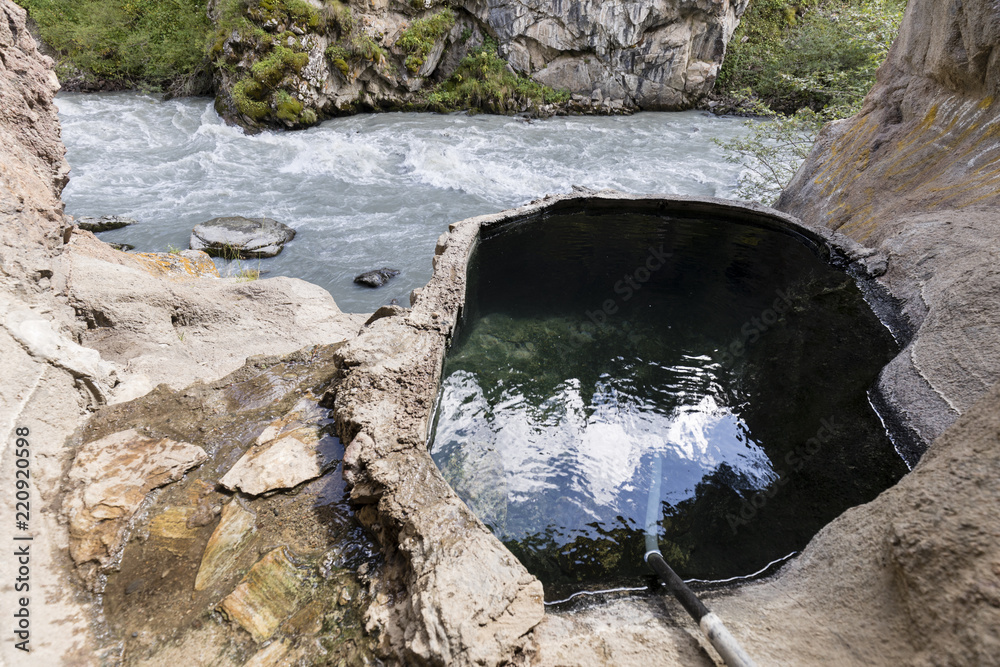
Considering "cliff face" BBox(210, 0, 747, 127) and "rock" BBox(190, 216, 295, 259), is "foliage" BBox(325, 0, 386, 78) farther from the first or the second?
"rock" BBox(190, 216, 295, 259)

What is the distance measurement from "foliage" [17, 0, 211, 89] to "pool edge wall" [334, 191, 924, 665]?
51.4ft

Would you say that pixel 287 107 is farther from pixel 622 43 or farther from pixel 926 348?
pixel 926 348

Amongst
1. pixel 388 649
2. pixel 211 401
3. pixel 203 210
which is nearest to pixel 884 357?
pixel 388 649

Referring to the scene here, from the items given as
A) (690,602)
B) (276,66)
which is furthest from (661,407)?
(276,66)

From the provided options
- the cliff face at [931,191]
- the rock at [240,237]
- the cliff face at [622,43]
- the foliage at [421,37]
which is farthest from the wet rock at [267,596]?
the cliff face at [622,43]

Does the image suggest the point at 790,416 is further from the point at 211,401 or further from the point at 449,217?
the point at 449,217

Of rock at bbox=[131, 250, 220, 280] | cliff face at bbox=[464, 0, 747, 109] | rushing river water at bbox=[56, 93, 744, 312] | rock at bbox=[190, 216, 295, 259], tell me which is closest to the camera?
rock at bbox=[131, 250, 220, 280]

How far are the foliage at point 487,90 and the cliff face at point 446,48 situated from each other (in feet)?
1.21

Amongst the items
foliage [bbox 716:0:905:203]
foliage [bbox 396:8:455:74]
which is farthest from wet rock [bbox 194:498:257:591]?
foliage [bbox 396:8:455:74]

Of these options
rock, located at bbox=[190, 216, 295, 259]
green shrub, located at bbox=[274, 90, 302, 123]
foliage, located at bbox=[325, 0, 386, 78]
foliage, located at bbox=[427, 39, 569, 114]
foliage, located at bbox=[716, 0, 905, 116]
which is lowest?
rock, located at bbox=[190, 216, 295, 259]

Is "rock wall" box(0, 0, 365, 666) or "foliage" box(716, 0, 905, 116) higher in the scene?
"foliage" box(716, 0, 905, 116)

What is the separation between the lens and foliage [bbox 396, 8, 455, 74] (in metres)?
14.1

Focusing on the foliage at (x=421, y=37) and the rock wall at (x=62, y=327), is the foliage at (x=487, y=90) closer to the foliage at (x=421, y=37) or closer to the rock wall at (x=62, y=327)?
the foliage at (x=421, y=37)

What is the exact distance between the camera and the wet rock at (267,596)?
1.71 m
